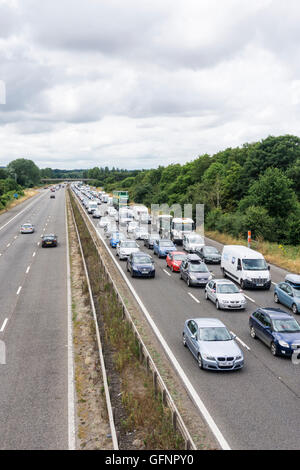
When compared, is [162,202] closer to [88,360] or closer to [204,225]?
[204,225]

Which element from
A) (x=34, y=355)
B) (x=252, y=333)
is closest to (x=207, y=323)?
(x=252, y=333)

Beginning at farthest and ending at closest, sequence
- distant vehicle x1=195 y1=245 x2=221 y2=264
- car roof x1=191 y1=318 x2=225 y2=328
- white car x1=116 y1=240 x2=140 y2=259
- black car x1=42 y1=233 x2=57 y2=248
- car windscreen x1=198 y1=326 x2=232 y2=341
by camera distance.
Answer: black car x1=42 y1=233 x2=57 y2=248, white car x1=116 y1=240 x2=140 y2=259, distant vehicle x1=195 y1=245 x2=221 y2=264, car roof x1=191 y1=318 x2=225 y2=328, car windscreen x1=198 y1=326 x2=232 y2=341

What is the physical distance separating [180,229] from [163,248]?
8.55 metres

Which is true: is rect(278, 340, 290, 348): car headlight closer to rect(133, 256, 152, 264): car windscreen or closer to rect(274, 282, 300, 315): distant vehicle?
rect(274, 282, 300, 315): distant vehicle

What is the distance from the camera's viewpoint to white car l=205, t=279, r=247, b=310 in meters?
20.0

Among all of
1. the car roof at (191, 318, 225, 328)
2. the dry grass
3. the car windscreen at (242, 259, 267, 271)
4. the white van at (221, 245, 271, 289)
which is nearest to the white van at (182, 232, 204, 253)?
the dry grass

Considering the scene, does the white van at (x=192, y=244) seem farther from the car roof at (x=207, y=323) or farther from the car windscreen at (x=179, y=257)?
the car roof at (x=207, y=323)

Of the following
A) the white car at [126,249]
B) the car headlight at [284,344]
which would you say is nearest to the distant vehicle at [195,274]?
the white car at [126,249]

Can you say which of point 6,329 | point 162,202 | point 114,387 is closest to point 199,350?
point 114,387

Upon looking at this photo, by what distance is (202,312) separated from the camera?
19.7 meters

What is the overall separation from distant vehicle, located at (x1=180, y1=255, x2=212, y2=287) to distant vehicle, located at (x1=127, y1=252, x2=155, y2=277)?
2.07 m

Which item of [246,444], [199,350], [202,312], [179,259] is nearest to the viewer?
[246,444]

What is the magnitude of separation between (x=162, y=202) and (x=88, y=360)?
265 feet

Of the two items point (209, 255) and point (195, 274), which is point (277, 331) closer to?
point (195, 274)
